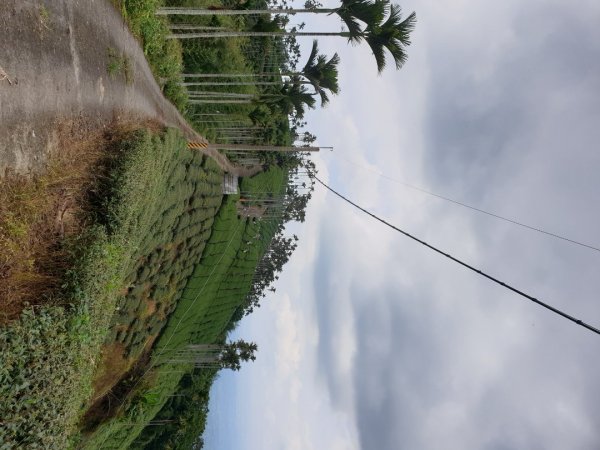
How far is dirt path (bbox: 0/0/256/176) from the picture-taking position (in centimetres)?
608

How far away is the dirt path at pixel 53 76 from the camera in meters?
6.08

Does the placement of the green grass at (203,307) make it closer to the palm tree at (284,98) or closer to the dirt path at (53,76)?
the palm tree at (284,98)

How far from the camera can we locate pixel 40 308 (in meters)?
6.38

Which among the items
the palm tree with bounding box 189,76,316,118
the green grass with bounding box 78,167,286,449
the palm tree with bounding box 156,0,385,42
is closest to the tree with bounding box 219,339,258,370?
the green grass with bounding box 78,167,286,449

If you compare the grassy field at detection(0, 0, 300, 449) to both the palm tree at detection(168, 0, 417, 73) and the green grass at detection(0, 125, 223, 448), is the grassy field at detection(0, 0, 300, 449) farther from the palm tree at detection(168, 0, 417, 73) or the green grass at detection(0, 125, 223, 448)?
the palm tree at detection(168, 0, 417, 73)

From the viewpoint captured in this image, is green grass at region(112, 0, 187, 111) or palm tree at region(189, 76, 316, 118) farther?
palm tree at region(189, 76, 316, 118)

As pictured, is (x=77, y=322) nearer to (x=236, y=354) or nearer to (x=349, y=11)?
(x=349, y=11)

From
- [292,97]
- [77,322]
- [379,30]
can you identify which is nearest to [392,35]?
[379,30]

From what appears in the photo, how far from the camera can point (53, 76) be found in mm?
7336

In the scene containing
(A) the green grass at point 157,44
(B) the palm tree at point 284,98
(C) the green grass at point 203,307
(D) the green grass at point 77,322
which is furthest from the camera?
(B) the palm tree at point 284,98

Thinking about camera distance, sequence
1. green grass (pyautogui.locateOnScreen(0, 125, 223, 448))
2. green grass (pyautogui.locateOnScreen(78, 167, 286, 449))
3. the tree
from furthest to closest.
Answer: the tree < green grass (pyautogui.locateOnScreen(78, 167, 286, 449)) < green grass (pyautogui.locateOnScreen(0, 125, 223, 448))

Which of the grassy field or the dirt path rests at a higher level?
the dirt path

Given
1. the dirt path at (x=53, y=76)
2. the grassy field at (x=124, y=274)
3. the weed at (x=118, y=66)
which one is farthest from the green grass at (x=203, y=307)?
the weed at (x=118, y=66)

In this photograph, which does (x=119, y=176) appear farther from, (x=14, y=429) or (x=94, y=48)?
(x=14, y=429)
